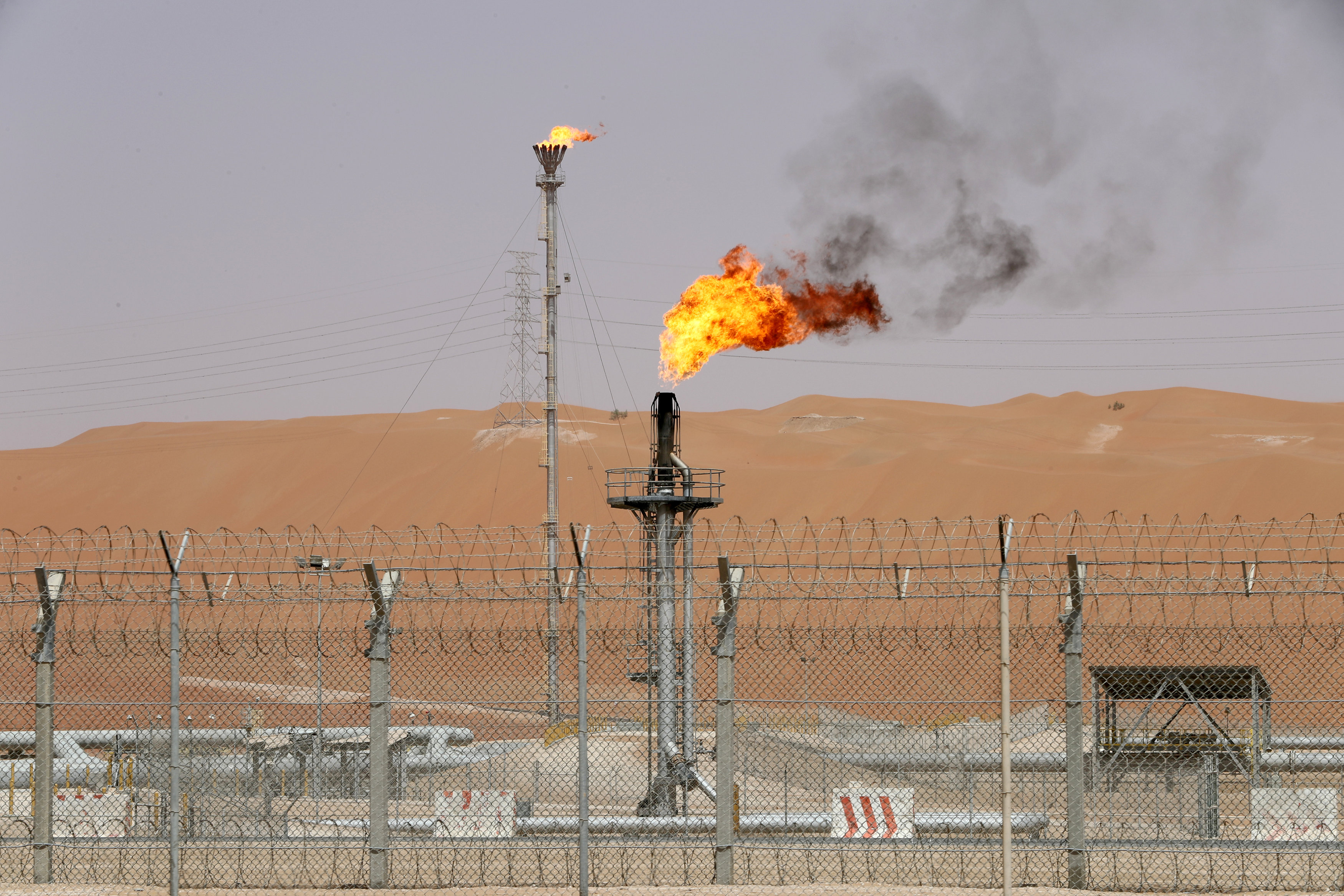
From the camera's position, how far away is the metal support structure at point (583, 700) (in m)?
11.1

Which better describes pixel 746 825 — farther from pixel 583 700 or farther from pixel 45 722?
pixel 45 722

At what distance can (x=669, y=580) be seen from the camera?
21188 mm

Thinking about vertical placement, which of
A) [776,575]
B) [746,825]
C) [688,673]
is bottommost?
[746,825]

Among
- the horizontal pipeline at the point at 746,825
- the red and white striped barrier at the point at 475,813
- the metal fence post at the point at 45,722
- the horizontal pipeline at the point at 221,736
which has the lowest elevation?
the horizontal pipeline at the point at 221,736

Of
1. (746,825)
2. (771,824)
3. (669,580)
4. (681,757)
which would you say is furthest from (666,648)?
(771,824)

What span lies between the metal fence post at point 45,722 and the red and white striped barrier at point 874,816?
748cm

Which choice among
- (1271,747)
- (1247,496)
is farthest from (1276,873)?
(1247,496)

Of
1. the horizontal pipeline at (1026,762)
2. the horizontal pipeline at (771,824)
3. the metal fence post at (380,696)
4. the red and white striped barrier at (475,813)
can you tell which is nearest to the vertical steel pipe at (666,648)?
the horizontal pipeline at (1026,762)

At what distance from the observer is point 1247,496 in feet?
206

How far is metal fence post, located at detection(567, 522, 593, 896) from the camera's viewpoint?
436 inches

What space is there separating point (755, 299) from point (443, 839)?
46.4ft

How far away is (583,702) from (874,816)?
367 centimetres

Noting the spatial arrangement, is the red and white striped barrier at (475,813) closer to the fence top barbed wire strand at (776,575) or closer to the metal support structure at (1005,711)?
the fence top barbed wire strand at (776,575)

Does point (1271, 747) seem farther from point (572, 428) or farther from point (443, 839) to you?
point (572, 428)
